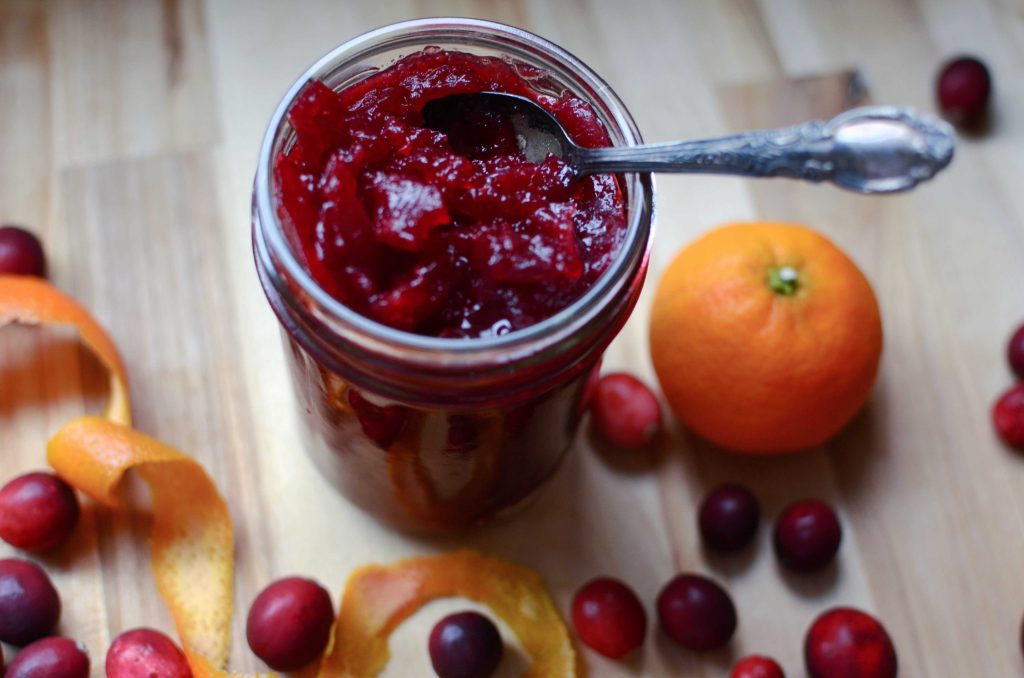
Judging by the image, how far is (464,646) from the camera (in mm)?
1043

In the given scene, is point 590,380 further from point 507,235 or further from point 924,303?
point 924,303

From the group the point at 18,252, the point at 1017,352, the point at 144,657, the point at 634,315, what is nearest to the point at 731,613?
the point at 634,315

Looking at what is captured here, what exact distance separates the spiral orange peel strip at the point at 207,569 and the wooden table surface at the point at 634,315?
1.0 inches

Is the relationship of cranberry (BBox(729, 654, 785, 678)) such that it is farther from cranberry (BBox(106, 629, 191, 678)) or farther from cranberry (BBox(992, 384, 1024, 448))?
cranberry (BBox(106, 629, 191, 678))

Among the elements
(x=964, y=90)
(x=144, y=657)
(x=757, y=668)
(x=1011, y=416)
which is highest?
(x=964, y=90)

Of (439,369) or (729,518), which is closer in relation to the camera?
(439,369)

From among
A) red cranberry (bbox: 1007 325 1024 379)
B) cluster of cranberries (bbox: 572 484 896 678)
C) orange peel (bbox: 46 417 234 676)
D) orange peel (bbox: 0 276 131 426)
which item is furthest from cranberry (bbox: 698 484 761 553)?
orange peel (bbox: 0 276 131 426)

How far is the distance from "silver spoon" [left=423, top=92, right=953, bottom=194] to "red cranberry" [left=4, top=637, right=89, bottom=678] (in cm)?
68

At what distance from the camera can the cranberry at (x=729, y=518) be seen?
1121 millimetres

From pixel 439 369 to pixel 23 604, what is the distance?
1.81ft

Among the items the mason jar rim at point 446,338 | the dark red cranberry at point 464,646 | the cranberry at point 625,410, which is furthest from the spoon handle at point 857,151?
the dark red cranberry at point 464,646

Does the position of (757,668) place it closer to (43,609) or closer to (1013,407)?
(1013,407)

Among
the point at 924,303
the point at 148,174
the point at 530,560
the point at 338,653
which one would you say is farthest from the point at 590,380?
the point at 148,174

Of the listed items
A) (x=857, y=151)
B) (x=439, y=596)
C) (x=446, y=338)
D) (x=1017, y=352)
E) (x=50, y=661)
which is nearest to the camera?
(x=857, y=151)
